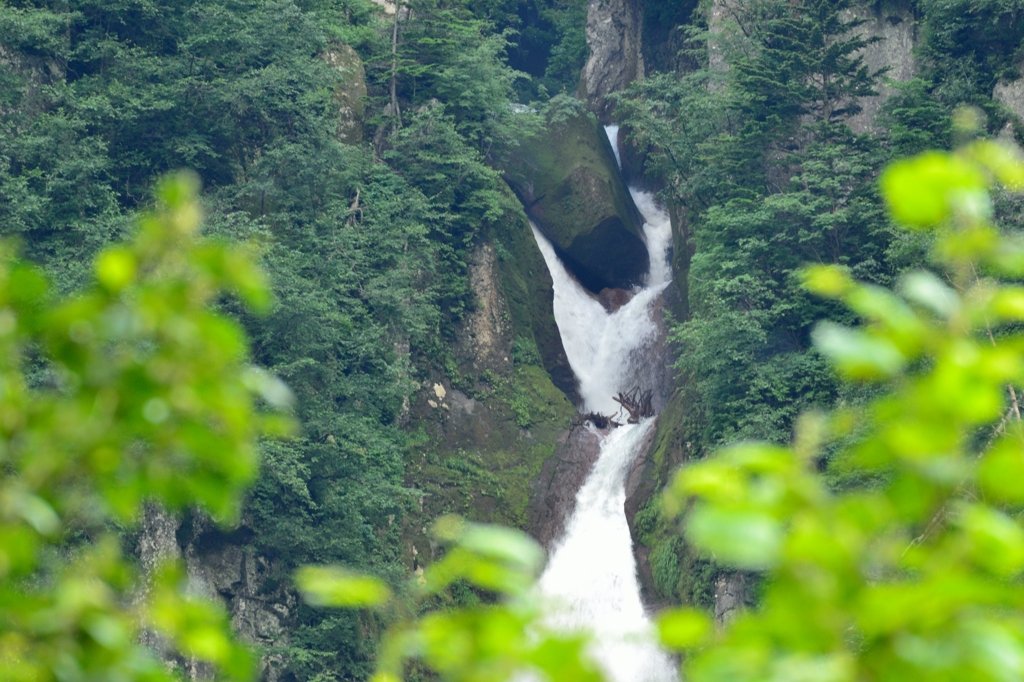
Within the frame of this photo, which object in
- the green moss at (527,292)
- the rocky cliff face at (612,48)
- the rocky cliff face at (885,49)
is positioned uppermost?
the rocky cliff face at (885,49)

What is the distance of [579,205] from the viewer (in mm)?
22703

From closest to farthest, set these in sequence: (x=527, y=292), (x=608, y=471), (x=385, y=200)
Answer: (x=385, y=200) → (x=608, y=471) → (x=527, y=292)

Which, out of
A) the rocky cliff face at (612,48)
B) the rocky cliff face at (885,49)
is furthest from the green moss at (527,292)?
the rocky cliff face at (612,48)

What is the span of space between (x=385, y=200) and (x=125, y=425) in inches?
643

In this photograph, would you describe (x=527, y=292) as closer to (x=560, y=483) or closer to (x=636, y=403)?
(x=636, y=403)

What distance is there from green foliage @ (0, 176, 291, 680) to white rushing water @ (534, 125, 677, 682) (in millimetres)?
8075

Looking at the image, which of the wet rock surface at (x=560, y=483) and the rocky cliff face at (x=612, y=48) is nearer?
the wet rock surface at (x=560, y=483)

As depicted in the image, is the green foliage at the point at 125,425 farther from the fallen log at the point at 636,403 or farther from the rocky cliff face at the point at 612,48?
the rocky cliff face at the point at 612,48

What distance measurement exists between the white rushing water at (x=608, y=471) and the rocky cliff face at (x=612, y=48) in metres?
3.73

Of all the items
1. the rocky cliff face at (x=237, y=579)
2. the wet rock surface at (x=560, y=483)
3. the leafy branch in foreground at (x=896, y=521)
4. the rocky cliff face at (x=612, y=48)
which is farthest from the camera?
the rocky cliff face at (x=612, y=48)

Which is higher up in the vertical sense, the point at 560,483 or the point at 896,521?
the point at 896,521

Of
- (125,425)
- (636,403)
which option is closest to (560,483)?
(636,403)

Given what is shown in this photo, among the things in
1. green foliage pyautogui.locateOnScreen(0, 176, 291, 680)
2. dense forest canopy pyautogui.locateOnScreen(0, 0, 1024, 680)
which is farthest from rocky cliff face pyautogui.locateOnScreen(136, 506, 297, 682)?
green foliage pyautogui.locateOnScreen(0, 176, 291, 680)

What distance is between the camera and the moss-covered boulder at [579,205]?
74.2 ft
